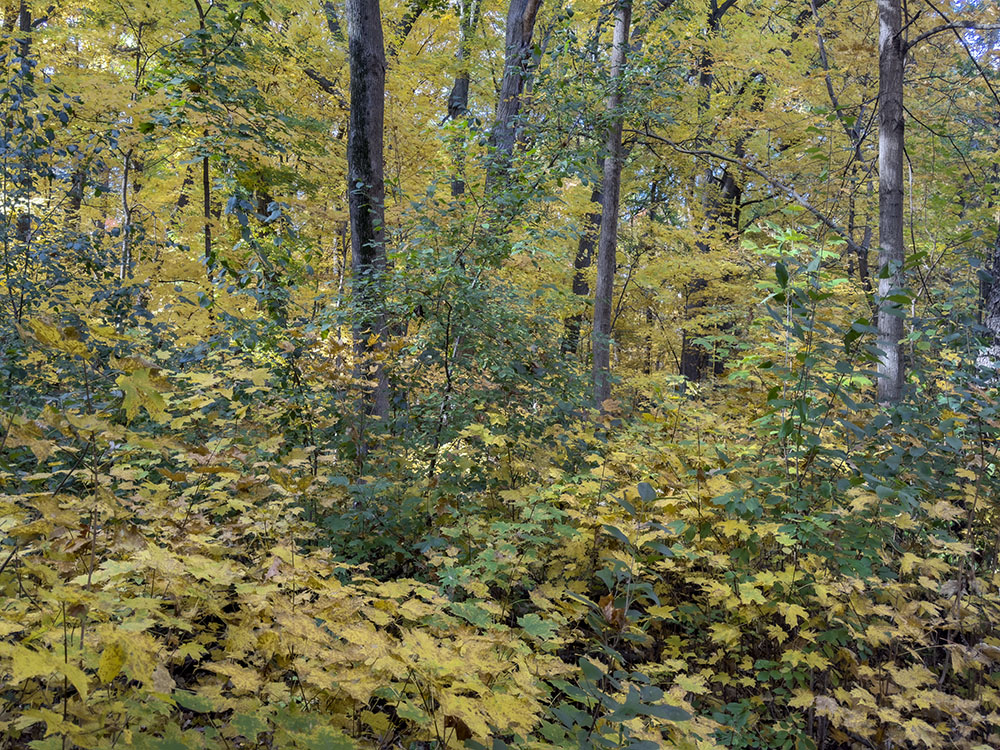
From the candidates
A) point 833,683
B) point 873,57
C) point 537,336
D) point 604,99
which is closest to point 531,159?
point 537,336

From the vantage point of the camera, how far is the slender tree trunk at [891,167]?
5.45m

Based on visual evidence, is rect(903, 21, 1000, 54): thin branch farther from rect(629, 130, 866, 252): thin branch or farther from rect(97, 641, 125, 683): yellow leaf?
rect(97, 641, 125, 683): yellow leaf

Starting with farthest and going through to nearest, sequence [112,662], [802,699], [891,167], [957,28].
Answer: [891,167] → [957,28] → [802,699] → [112,662]

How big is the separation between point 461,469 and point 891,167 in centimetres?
508

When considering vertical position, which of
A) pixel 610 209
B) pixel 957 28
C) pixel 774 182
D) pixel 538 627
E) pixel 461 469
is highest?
pixel 957 28

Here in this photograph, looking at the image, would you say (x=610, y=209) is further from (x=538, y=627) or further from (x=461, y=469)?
(x=538, y=627)

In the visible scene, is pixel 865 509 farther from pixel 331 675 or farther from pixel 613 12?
pixel 613 12

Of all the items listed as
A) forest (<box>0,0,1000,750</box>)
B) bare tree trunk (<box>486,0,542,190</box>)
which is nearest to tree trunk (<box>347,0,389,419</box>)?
forest (<box>0,0,1000,750</box>)

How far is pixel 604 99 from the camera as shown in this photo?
718 centimetres

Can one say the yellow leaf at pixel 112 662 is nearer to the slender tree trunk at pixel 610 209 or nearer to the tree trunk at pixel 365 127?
the tree trunk at pixel 365 127

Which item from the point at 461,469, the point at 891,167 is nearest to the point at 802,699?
the point at 461,469

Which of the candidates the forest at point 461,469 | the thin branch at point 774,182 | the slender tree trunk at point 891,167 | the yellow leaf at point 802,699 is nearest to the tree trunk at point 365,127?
the forest at point 461,469

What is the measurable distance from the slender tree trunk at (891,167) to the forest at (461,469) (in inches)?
1.0

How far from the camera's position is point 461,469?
3902mm
